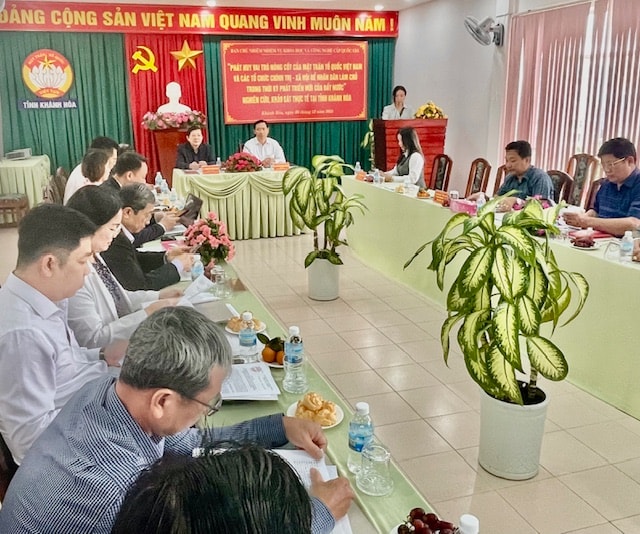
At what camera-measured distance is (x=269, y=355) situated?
1.99 m

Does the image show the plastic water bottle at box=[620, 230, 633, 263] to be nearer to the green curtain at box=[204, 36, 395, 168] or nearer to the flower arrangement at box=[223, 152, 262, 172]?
the flower arrangement at box=[223, 152, 262, 172]

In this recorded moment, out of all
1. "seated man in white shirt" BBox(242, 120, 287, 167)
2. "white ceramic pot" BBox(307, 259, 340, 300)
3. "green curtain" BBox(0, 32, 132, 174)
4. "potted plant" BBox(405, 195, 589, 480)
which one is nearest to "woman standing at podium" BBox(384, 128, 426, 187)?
"white ceramic pot" BBox(307, 259, 340, 300)

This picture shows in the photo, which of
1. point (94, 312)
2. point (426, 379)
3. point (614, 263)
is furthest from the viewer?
point (426, 379)

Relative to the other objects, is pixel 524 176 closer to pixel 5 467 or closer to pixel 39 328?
pixel 39 328

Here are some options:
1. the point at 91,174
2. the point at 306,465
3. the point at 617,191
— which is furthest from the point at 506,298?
the point at 91,174

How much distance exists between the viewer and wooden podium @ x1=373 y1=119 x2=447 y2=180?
24.0 ft

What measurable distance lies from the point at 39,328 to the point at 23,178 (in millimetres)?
6347

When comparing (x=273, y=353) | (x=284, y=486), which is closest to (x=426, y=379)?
(x=273, y=353)

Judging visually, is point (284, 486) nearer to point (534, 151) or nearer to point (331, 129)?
point (534, 151)

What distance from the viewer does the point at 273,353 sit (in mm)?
1992

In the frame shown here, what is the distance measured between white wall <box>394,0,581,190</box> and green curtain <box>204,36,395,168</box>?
1.42ft

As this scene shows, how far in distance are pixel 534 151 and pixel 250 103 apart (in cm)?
413

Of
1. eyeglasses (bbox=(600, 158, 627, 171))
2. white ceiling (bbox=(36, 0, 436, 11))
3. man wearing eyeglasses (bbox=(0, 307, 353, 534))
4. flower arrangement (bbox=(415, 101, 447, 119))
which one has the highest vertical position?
white ceiling (bbox=(36, 0, 436, 11))

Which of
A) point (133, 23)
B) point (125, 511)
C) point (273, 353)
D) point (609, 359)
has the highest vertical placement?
point (133, 23)
